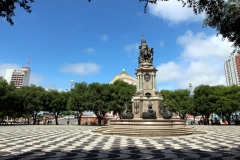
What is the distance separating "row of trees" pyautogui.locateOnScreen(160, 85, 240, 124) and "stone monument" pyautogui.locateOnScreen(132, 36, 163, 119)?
2204cm

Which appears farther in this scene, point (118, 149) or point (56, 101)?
point (56, 101)

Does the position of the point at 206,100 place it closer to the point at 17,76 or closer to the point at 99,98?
the point at 99,98

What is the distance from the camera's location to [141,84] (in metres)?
27.0

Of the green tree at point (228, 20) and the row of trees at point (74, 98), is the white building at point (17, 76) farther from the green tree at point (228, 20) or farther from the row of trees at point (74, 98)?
the green tree at point (228, 20)

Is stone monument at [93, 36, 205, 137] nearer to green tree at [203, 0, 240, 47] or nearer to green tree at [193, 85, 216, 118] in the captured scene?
green tree at [203, 0, 240, 47]

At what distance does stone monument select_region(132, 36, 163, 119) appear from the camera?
25.8m

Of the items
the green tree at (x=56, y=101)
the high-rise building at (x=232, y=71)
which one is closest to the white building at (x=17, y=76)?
the green tree at (x=56, y=101)

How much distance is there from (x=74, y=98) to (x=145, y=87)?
21.9 m

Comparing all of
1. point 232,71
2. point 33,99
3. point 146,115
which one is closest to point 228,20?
point 146,115

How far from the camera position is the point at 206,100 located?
1841 inches

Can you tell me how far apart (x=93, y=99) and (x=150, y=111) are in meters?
21.3

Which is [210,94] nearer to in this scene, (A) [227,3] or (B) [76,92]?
(B) [76,92]

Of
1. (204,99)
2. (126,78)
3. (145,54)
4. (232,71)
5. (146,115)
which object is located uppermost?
(232,71)

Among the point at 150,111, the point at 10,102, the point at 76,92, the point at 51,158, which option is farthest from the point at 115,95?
the point at 51,158
